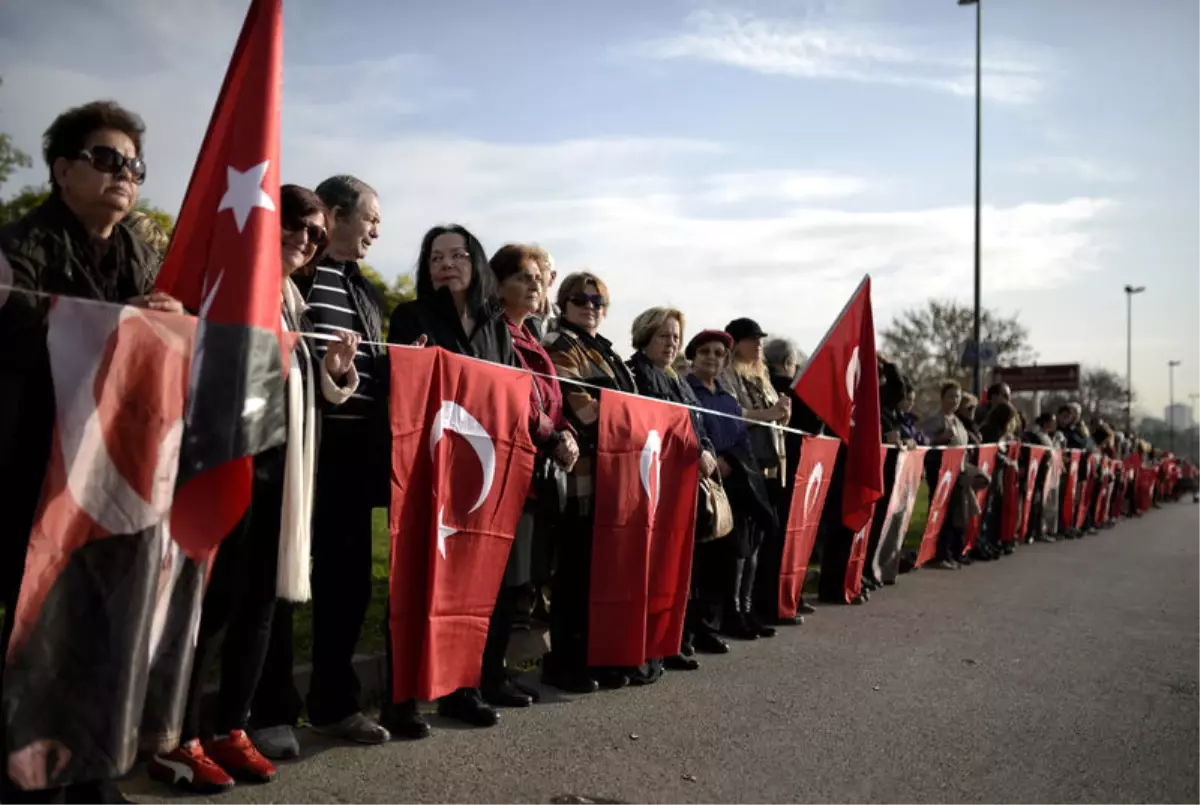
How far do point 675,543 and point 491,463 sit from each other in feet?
5.53

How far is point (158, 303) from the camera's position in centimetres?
328

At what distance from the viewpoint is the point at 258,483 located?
370 cm

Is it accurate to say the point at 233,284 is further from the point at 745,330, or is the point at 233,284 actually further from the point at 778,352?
the point at 778,352

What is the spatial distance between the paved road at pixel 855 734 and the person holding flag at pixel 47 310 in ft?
2.17

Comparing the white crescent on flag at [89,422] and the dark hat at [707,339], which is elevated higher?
the dark hat at [707,339]

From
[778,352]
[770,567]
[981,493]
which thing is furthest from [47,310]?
[981,493]

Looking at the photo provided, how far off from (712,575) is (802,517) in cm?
118

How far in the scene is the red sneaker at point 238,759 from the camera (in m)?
3.77

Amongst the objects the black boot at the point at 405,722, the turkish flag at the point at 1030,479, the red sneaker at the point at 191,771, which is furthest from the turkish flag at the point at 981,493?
the red sneaker at the point at 191,771

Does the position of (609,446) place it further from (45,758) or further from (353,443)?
(45,758)

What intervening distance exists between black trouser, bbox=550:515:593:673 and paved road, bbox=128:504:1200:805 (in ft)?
0.90

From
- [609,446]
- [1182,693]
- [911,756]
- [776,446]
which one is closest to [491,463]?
[609,446]

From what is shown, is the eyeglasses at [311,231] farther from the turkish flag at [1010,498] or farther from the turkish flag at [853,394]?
the turkish flag at [1010,498]

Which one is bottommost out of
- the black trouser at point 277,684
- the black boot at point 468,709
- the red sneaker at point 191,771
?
the black boot at point 468,709
